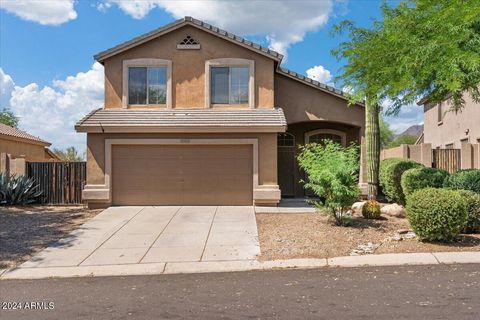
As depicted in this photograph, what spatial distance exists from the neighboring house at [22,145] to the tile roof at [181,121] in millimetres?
11833

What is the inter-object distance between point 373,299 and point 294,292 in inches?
46.0

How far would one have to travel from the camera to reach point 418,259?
8.74 metres

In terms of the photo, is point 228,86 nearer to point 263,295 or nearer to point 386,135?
point 263,295

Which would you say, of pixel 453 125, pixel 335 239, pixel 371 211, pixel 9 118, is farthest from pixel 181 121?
pixel 9 118

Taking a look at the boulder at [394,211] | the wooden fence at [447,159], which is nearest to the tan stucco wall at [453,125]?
the wooden fence at [447,159]

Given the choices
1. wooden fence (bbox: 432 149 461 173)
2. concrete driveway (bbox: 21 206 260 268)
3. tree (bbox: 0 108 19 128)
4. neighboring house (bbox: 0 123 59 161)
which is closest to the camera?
concrete driveway (bbox: 21 206 260 268)

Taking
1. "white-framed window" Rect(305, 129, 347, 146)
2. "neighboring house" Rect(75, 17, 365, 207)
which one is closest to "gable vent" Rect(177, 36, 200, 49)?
"neighboring house" Rect(75, 17, 365, 207)

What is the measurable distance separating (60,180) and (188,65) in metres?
6.51

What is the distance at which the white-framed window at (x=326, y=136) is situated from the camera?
64.1 feet

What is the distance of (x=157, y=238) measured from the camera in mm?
11258

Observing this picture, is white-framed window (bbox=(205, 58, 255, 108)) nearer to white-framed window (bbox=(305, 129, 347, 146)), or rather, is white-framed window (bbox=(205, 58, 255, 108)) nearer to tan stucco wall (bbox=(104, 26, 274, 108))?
tan stucco wall (bbox=(104, 26, 274, 108))

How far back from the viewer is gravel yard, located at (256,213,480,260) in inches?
374

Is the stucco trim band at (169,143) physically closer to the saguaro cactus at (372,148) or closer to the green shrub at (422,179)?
the saguaro cactus at (372,148)

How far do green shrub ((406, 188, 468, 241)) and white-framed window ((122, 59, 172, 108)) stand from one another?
9829mm
